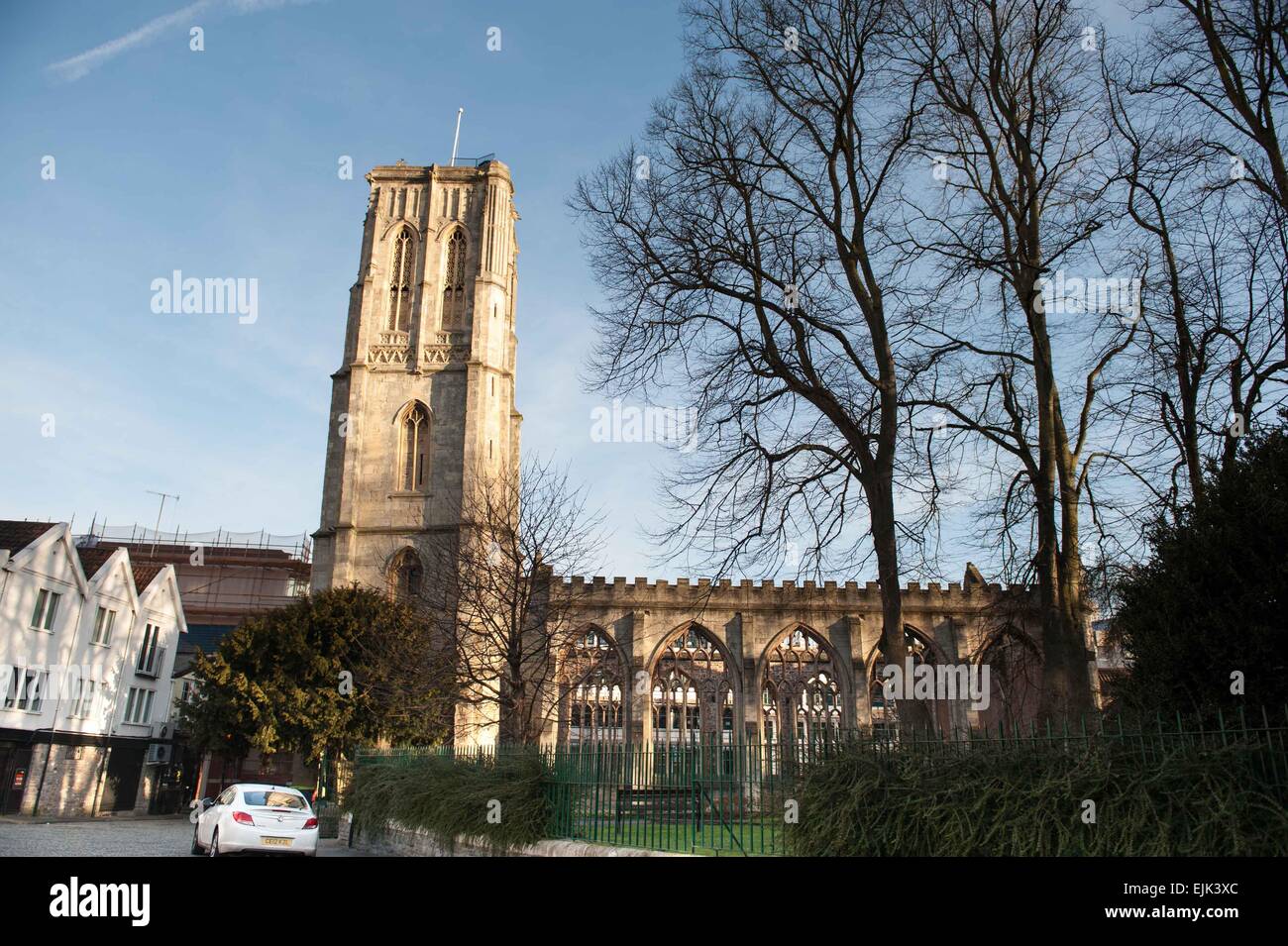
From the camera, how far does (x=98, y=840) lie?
63.6ft

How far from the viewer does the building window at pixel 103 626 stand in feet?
107

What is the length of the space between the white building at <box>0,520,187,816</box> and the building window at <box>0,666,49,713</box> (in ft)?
0.10

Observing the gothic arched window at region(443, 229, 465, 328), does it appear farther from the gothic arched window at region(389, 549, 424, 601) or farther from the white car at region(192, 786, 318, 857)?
the white car at region(192, 786, 318, 857)

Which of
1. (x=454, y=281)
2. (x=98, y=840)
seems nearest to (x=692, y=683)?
(x=454, y=281)

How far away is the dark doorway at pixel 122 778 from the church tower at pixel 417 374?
367 inches

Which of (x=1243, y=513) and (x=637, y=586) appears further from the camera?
(x=637, y=586)

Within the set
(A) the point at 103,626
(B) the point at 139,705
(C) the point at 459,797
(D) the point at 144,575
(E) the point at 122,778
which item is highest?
(D) the point at 144,575

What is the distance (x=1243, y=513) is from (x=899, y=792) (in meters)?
4.68

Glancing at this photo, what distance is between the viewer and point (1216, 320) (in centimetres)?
1412

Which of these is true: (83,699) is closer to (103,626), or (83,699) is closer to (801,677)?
(103,626)

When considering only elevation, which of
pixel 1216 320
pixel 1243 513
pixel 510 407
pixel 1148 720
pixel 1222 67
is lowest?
pixel 1148 720

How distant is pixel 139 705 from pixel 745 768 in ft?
105
